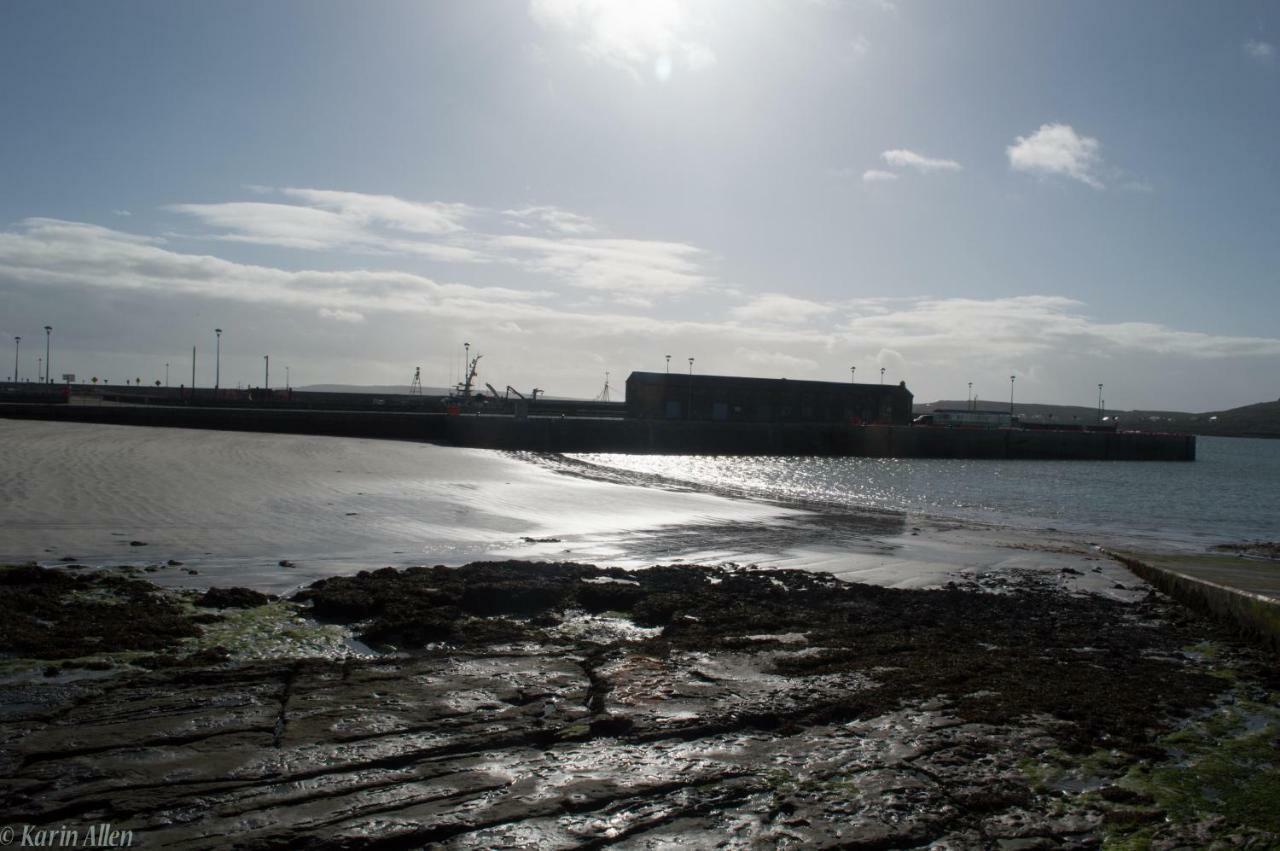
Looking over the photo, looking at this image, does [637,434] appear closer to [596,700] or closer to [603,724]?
[596,700]

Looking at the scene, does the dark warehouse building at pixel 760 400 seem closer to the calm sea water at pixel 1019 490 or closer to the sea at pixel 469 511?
the calm sea water at pixel 1019 490

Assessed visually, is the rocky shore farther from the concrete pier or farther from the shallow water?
the shallow water

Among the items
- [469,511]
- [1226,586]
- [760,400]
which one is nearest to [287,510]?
[469,511]

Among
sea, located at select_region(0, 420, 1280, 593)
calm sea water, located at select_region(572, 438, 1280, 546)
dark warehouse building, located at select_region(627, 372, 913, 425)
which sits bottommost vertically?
calm sea water, located at select_region(572, 438, 1280, 546)

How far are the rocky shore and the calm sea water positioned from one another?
18198mm

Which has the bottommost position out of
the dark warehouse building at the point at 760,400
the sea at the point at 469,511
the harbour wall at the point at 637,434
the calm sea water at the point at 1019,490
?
the calm sea water at the point at 1019,490

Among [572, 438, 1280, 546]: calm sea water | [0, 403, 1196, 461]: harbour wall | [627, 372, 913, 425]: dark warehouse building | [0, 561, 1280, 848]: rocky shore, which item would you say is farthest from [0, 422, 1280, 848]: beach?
[627, 372, 913, 425]: dark warehouse building

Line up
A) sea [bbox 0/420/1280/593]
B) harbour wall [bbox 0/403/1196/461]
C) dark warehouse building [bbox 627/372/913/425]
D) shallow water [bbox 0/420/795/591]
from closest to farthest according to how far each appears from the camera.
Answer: shallow water [bbox 0/420/795/591] < sea [bbox 0/420/1280/593] < harbour wall [bbox 0/403/1196/461] < dark warehouse building [bbox 627/372/913/425]

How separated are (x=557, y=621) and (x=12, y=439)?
2901 cm

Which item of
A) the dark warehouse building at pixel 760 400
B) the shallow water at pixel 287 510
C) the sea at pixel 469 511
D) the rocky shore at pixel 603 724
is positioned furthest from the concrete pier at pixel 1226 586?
the dark warehouse building at pixel 760 400

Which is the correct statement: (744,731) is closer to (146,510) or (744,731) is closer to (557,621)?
(557,621)

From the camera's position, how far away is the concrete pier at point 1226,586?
9562mm

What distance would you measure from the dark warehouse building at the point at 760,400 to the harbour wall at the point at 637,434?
9793 mm

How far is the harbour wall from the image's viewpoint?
160 ft
